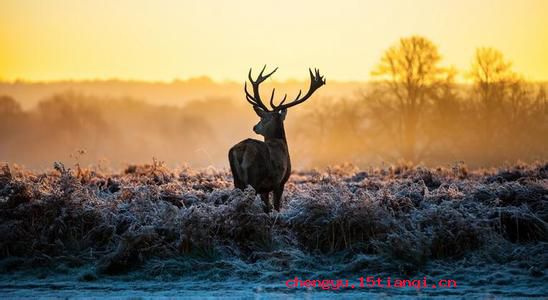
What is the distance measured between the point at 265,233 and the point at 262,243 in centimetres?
17

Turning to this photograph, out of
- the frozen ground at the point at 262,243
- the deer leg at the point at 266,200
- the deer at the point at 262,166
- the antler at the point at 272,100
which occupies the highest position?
the antler at the point at 272,100

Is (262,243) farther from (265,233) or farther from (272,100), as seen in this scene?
(272,100)

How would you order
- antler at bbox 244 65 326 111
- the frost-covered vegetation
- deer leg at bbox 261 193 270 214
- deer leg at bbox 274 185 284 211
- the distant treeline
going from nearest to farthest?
the frost-covered vegetation < deer leg at bbox 261 193 270 214 < deer leg at bbox 274 185 284 211 < antler at bbox 244 65 326 111 < the distant treeline

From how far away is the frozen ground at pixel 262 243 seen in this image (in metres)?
8.83

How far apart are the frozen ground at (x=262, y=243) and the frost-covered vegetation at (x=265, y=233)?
0.06ft

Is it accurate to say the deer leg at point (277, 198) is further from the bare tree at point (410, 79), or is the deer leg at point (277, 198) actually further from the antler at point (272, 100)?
the bare tree at point (410, 79)

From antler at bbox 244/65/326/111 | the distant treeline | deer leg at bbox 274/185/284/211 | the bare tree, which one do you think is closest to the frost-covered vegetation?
deer leg at bbox 274/185/284/211

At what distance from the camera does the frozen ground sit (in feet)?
29.0

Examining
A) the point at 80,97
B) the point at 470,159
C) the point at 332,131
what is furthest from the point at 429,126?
the point at 80,97

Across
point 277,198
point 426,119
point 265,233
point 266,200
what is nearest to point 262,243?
point 265,233

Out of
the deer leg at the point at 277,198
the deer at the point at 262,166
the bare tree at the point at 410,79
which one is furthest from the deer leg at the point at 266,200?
the bare tree at the point at 410,79

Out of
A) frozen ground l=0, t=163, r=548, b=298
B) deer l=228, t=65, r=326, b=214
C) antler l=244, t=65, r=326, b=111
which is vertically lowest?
frozen ground l=0, t=163, r=548, b=298

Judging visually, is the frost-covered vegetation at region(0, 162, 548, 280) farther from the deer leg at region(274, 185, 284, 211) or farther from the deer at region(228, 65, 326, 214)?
the deer leg at region(274, 185, 284, 211)

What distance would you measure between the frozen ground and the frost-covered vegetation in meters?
0.02
